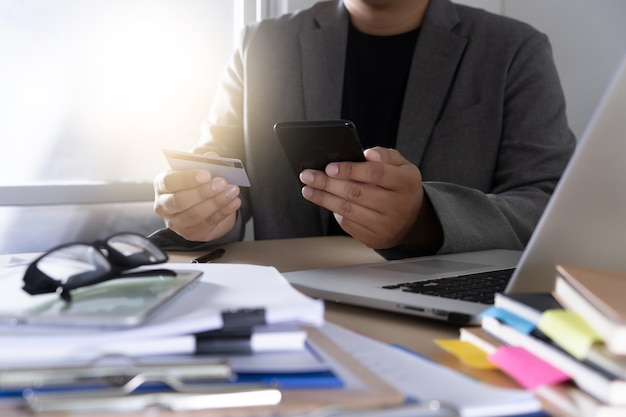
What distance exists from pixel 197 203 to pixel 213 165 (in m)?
0.09

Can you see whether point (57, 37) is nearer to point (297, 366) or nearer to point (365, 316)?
point (365, 316)

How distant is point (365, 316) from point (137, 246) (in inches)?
10.0

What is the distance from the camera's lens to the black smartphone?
3.03 ft

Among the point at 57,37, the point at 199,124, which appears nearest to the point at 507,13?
the point at 199,124

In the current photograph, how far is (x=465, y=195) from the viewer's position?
111 centimetres

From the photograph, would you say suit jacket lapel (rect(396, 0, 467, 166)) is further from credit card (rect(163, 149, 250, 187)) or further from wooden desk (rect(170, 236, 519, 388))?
credit card (rect(163, 149, 250, 187))

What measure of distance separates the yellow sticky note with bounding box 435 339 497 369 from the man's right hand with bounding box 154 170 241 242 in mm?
568

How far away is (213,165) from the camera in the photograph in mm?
1062

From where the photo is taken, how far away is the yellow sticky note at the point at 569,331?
446 mm

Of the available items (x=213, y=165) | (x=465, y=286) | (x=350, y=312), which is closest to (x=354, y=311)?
(x=350, y=312)

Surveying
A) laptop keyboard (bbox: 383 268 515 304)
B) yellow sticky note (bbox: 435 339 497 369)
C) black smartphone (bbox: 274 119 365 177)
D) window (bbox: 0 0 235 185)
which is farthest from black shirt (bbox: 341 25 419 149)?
yellow sticky note (bbox: 435 339 497 369)

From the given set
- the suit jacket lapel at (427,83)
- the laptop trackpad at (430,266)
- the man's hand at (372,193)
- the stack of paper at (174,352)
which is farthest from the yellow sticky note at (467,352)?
the suit jacket lapel at (427,83)

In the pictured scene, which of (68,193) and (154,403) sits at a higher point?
(154,403)

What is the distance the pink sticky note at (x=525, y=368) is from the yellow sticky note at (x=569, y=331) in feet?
0.06
